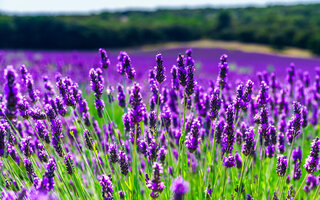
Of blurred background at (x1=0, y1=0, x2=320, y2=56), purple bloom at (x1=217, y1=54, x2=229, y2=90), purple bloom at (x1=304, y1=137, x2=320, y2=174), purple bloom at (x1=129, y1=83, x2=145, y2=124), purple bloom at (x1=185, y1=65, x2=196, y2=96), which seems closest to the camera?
purple bloom at (x1=129, y1=83, x2=145, y2=124)

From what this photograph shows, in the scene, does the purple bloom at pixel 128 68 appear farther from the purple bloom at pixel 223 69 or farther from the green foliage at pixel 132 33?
the green foliage at pixel 132 33

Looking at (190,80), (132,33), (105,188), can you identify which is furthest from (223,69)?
(132,33)

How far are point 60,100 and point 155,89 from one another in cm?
71

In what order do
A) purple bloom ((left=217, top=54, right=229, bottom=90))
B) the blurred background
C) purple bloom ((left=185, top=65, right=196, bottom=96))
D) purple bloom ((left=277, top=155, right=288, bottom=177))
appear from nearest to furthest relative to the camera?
purple bloom ((left=277, top=155, right=288, bottom=177)), purple bloom ((left=185, top=65, right=196, bottom=96)), purple bloom ((left=217, top=54, right=229, bottom=90)), the blurred background

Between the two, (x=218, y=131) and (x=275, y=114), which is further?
(x=275, y=114)

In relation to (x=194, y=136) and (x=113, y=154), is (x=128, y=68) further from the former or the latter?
(x=194, y=136)

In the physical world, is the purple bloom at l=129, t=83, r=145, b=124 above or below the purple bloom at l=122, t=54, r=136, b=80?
below

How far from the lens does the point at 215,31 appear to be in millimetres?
32438

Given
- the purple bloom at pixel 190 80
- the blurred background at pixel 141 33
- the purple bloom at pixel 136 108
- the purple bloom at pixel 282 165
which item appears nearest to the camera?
the purple bloom at pixel 136 108

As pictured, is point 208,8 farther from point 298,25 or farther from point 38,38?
point 38,38

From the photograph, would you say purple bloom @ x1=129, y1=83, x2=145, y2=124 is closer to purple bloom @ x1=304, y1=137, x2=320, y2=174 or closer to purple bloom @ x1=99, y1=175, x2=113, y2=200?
purple bloom @ x1=99, y1=175, x2=113, y2=200

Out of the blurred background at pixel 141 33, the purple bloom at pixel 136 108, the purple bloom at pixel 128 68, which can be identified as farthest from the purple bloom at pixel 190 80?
the blurred background at pixel 141 33

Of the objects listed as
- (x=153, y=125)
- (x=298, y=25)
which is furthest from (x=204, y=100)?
(x=298, y=25)

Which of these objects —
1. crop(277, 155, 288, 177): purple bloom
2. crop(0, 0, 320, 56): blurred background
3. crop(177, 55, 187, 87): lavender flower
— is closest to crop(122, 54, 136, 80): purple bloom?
crop(177, 55, 187, 87): lavender flower
